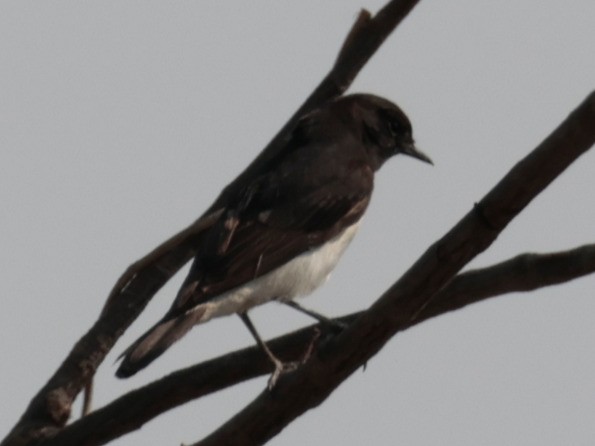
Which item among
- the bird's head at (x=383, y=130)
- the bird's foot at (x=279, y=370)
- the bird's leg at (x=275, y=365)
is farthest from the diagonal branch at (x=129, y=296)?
the bird's head at (x=383, y=130)

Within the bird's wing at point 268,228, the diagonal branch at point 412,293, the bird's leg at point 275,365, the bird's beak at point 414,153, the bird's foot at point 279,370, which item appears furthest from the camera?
the bird's beak at point 414,153

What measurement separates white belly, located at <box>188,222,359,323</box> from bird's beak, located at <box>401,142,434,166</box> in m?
1.44

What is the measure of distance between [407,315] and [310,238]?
11.3 ft

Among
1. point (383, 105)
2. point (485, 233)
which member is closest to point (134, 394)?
→ point (485, 233)

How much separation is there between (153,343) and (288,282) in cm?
130

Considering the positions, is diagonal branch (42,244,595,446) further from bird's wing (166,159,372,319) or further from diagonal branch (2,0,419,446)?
bird's wing (166,159,372,319)

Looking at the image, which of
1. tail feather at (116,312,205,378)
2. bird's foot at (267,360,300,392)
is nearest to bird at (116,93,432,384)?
tail feather at (116,312,205,378)

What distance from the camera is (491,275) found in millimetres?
6105

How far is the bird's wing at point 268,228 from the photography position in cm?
844

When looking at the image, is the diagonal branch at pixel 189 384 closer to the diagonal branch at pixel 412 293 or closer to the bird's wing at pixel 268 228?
the diagonal branch at pixel 412 293

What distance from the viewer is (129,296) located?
791 centimetres

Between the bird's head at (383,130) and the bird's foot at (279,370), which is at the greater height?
the bird's head at (383,130)

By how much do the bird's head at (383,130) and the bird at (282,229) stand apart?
0.14 ft

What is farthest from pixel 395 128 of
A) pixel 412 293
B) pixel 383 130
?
pixel 412 293
